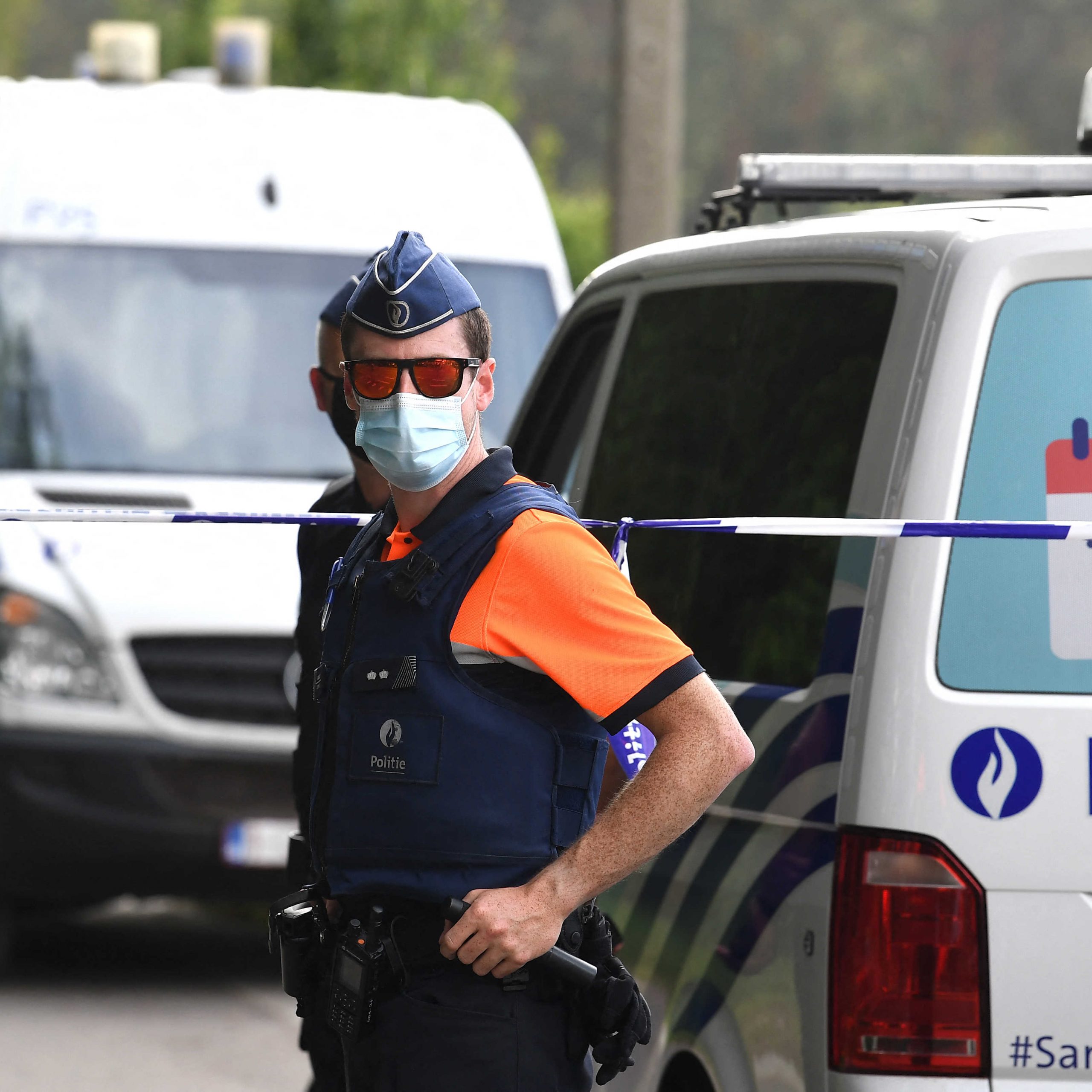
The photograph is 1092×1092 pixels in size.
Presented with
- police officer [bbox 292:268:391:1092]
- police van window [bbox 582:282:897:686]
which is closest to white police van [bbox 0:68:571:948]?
police officer [bbox 292:268:391:1092]

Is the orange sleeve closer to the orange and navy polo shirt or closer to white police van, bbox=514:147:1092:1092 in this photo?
the orange and navy polo shirt

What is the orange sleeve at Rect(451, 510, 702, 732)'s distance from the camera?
8.70 feet

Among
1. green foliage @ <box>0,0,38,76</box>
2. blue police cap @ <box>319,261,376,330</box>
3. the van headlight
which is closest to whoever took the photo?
blue police cap @ <box>319,261,376,330</box>

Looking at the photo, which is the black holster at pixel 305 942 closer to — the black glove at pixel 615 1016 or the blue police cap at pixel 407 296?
the black glove at pixel 615 1016

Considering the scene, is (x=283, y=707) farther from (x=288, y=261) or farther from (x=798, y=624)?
Answer: (x=798, y=624)

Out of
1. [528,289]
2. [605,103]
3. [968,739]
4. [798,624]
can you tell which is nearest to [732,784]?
[798,624]

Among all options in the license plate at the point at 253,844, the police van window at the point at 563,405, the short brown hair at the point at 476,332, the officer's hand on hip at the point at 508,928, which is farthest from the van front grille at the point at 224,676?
the officer's hand on hip at the point at 508,928

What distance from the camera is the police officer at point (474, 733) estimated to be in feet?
8.71

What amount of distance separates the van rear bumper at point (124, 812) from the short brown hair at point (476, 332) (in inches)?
166

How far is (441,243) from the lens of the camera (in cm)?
759

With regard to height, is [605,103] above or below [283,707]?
above

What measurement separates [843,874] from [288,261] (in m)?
4.99

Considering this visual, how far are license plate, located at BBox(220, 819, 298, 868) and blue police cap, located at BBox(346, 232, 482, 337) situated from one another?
4249mm

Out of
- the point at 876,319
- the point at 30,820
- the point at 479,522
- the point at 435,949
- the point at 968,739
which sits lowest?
the point at 30,820
